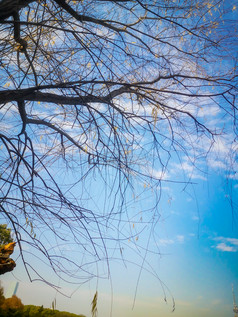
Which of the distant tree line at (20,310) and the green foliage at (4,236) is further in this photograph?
the green foliage at (4,236)

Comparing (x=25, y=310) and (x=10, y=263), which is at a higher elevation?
(x=10, y=263)

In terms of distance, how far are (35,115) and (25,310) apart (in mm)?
1519

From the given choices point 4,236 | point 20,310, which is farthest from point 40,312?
point 4,236

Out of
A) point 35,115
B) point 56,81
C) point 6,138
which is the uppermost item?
point 35,115

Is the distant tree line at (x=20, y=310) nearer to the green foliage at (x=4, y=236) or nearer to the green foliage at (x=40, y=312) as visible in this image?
the green foliage at (x=40, y=312)

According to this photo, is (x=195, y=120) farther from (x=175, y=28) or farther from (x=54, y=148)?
(x=54, y=148)

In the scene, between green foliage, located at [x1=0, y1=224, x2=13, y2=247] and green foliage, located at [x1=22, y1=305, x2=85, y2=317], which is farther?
green foliage, located at [x1=0, y1=224, x2=13, y2=247]

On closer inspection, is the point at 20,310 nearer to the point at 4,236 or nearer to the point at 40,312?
the point at 40,312

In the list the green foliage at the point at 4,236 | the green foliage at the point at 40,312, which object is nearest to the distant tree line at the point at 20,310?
the green foliage at the point at 40,312

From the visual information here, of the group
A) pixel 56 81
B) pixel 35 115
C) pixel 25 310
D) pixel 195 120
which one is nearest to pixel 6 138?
pixel 35 115

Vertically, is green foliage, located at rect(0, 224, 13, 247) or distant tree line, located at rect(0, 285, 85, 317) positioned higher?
green foliage, located at rect(0, 224, 13, 247)

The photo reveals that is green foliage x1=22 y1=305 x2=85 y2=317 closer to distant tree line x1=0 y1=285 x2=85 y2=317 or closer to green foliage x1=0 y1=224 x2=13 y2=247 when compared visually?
distant tree line x1=0 y1=285 x2=85 y2=317

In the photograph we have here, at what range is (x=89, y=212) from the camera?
1272 millimetres

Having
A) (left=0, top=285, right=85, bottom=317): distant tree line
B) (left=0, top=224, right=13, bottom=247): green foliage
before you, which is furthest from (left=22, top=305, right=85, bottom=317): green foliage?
(left=0, top=224, right=13, bottom=247): green foliage
